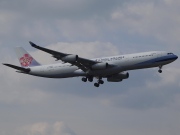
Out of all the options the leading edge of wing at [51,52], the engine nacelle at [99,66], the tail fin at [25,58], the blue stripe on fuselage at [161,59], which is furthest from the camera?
the tail fin at [25,58]

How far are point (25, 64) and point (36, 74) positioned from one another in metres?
5.28

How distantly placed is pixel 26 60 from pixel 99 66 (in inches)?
799

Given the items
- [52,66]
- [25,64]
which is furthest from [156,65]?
[25,64]

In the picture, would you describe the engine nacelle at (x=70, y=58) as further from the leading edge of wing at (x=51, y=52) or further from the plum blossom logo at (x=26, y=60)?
the plum blossom logo at (x=26, y=60)

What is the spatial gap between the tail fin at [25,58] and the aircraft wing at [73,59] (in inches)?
537

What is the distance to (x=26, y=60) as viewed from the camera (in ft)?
381

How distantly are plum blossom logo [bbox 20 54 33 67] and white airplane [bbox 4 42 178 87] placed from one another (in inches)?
112

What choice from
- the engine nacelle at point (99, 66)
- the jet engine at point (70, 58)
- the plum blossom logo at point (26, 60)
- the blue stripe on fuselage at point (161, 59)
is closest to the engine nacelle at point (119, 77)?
the engine nacelle at point (99, 66)

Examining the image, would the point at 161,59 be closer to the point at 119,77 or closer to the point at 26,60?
the point at 119,77

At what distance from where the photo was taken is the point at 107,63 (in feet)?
329

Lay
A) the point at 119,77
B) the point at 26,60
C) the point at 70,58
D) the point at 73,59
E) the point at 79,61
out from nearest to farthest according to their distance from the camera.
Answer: the point at 70,58
the point at 73,59
the point at 79,61
the point at 119,77
the point at 26,60

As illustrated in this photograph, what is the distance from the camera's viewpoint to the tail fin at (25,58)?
4518 inches

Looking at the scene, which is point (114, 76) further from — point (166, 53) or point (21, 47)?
point (21, 47)

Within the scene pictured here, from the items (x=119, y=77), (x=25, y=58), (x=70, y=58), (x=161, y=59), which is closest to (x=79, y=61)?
(x=70, y=58)
